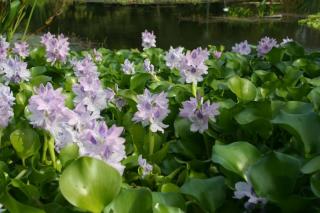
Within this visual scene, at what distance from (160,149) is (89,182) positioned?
52 centimetres

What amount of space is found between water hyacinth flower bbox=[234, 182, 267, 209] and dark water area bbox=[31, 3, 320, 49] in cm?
1015

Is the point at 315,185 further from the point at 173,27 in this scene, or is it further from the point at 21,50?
the point at 173,27

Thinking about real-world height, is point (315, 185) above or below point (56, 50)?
above

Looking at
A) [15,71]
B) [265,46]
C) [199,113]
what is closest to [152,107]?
[199,113]

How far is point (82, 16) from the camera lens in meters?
17.2

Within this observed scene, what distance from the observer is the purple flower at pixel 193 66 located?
1.60m

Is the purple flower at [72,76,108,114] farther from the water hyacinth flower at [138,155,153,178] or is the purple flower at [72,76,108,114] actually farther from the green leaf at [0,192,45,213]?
the green leaf at [0,192,45,213]

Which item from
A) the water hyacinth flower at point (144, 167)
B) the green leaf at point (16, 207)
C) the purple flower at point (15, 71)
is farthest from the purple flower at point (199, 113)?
the purple flower at point (15, 71)

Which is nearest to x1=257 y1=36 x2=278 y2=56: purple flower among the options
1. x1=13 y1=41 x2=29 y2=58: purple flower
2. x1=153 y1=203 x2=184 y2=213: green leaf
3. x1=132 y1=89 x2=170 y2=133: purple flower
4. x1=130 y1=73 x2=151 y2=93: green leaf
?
x1=130 y1=73 x2=151 y2=93: green leaf

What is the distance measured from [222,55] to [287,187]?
200 cm

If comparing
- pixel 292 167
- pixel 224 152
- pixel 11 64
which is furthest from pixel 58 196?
pixel 11 64

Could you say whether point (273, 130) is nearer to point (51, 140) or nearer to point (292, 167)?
point (292, 167)

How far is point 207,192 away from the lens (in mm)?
955

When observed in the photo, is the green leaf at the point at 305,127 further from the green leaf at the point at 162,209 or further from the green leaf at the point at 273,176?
the green leaf at the point at 162,209
